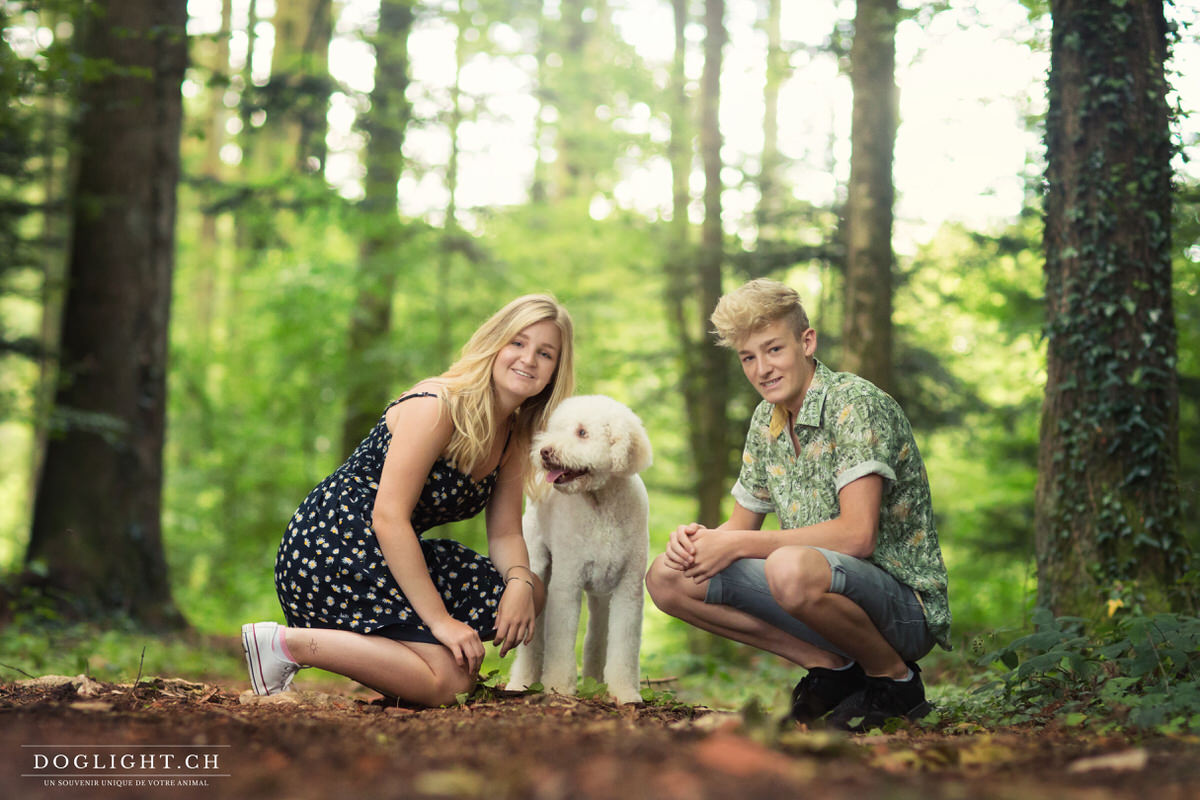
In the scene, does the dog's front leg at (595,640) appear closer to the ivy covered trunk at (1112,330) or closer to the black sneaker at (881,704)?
the black sneaker at (881,704)

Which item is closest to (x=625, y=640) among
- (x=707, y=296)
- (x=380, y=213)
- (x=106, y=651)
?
(x=106, y=651)

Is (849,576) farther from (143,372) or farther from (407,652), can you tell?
(143,372)

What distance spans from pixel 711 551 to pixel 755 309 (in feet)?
2.99

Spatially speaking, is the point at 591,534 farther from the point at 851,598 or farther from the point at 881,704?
the point at 881,704

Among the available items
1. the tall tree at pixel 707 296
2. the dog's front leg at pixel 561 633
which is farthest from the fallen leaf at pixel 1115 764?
the tall tree at pixel 707 296

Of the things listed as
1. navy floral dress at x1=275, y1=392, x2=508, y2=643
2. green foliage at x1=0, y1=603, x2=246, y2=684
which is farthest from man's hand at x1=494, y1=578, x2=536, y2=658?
green foliage at x1=0, y1=603, x2=246, y2=684

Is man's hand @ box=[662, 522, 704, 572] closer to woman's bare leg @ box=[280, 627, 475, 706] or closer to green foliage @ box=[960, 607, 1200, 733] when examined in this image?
woman's bare leg @ box=[280, 627, 475, 706]

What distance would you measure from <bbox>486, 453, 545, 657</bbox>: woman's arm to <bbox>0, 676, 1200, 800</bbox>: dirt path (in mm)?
625

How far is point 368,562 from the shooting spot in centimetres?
338

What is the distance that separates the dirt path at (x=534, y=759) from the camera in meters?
1.69

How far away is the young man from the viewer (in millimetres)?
3088

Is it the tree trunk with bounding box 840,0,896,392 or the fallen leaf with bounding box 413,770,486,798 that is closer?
the fallen leaf with bounding box 413,770,486,798

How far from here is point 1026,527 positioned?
26.3ft

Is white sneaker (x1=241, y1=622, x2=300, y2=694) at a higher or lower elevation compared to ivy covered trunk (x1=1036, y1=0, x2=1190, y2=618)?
lower
